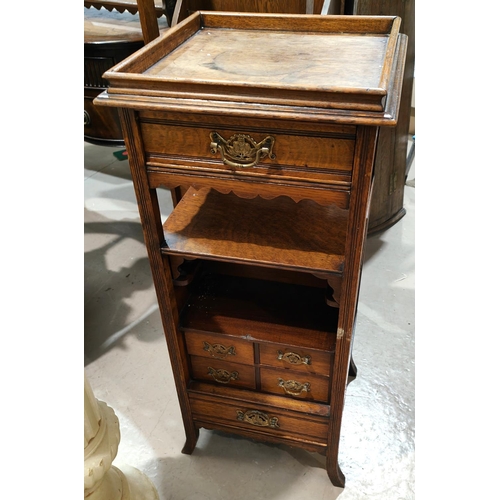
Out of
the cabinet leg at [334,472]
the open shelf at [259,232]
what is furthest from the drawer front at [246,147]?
the cabinet leg at [334,472]

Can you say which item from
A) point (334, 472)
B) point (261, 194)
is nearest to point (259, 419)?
point (334, 472)

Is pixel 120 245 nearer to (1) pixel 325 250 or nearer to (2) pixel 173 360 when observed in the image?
(2) pixel 173 360

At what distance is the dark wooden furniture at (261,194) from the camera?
0.85m

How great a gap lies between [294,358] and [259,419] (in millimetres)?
258

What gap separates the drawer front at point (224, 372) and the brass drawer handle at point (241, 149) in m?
0.65

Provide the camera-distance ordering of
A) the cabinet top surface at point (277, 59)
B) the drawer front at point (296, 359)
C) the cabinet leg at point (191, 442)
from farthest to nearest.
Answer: the cabinet leg at point (191, 442) < the drawer front at point (296, 359) < the cabinet top surface at point (277, 59)

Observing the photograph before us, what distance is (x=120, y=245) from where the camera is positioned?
8.11ft

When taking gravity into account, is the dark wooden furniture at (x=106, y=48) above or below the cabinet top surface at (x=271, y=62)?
below

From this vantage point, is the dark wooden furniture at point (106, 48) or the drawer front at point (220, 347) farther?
the dark wooden furniture at point (106, 48)

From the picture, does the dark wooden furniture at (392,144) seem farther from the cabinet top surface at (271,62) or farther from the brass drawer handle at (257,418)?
the brass drawer handle at (257,418)

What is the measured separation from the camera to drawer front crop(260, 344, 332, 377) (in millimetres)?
1228

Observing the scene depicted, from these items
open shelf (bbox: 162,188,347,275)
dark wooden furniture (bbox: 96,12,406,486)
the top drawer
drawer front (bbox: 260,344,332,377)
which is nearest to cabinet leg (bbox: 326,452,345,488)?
dark wooden furniture (bbox: 96,12,406,486)

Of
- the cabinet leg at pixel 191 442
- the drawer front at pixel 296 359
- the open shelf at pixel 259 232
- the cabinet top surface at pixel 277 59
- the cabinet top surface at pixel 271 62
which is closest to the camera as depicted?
the cabinet top surface at pixel 271 62

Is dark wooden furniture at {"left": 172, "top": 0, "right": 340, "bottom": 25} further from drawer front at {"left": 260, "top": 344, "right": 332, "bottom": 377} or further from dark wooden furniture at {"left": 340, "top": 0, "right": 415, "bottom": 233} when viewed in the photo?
drawer front at {"left": 260, "top": 344, "right": 332, "bottom": 377}
